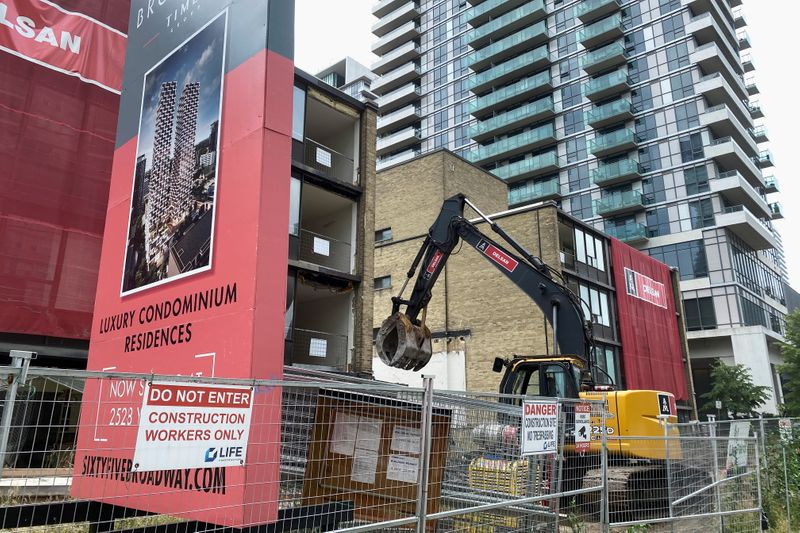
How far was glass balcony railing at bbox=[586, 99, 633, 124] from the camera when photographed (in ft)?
184

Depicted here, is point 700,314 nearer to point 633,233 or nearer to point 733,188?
point 633,233

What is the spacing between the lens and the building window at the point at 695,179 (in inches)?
2026

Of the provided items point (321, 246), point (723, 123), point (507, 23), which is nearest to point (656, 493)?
point (321, 246)

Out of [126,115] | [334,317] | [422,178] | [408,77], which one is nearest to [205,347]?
[126,115]

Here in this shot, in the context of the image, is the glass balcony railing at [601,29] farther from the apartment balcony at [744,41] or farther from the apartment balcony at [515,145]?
the apartment balcony at [744,41]

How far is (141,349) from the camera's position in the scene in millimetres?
6023

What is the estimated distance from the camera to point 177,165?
6156 millimetres

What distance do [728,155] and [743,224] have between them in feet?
22.3

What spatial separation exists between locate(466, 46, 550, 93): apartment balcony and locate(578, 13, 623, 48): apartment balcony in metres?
4.41

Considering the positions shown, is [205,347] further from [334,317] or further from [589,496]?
[334,317]

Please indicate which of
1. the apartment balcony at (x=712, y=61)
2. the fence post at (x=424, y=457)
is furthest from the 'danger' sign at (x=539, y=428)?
the apartment balcony at (x=712, y=61)

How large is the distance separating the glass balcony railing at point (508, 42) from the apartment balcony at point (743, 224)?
29015mm

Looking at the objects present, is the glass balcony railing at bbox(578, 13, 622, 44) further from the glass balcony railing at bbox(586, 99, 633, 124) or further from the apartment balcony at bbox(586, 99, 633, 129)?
the glass balcony railing at bbox(586, 99, 633, 124)

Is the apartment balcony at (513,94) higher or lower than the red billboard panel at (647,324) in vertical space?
higher
